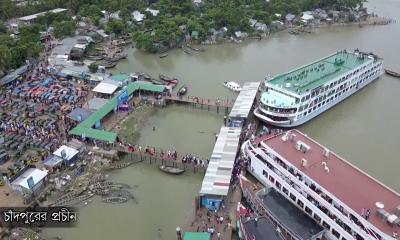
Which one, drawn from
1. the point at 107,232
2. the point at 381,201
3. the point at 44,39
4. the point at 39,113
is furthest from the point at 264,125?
the point at 44,39

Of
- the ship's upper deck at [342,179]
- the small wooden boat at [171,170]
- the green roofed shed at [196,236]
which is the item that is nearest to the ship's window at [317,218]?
the ship's upper deck at [342,179]

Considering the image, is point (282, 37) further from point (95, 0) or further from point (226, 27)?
point (95, 0)

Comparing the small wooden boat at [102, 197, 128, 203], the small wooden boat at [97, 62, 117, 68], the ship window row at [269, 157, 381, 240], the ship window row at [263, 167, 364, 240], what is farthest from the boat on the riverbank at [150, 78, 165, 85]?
the ship window row at [269, 157, 381, 240]

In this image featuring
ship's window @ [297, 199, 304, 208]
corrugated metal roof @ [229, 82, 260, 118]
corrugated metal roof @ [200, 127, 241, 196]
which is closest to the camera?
ship's window @ [297, 199, 304, 208]

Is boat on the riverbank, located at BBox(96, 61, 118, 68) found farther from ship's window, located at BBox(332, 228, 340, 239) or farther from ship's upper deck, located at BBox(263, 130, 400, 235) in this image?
ship's window, located at BBox(332, 228, 340, 239)

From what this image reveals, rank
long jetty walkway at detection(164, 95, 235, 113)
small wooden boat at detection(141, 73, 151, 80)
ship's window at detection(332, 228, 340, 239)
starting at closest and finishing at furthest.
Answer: ship's window at detection(332, 228, 340, 239), long jetty walkway at detection(164, 95, 235, 113), small wooden boat at detection(141, 73, 151, 80)

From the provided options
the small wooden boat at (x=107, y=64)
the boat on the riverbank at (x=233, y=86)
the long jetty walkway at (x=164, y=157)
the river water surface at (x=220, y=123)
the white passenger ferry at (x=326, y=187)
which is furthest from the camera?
the small wooden boat at (x=107, y=64)

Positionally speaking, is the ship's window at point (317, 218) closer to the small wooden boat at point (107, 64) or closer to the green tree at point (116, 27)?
the small wooden boat at point (107, 64)
